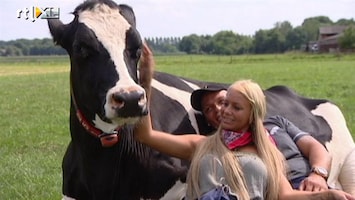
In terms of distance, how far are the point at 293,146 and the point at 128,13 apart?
1765 mm

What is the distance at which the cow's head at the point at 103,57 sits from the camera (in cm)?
395

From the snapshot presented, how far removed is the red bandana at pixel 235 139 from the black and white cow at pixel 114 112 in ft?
2.37

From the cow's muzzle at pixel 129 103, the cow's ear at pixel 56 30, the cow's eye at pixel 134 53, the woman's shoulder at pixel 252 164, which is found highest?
the cow's ear at pixel 56 30

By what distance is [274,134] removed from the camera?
523cm

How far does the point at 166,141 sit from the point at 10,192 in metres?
3.38

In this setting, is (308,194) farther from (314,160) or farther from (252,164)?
(314,160)

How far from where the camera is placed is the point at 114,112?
3.91 m

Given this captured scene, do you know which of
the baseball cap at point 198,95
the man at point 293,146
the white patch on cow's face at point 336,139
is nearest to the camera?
the man at point 293,146

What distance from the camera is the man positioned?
4.83 metres

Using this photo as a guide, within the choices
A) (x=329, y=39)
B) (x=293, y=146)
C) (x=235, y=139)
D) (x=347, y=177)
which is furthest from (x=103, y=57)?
(x=329, y=39)

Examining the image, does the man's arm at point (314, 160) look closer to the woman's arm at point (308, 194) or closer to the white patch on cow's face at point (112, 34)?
the woman's arm at point (308, 194)

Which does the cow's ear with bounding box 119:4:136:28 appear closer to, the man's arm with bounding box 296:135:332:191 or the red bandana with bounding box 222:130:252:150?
the red bandana with bounding box 222:130:252:150

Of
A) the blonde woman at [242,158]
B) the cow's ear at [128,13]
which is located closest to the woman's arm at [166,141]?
the blonde woman at [242,158]

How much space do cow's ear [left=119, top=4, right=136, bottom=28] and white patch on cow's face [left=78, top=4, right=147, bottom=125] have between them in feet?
0.22
